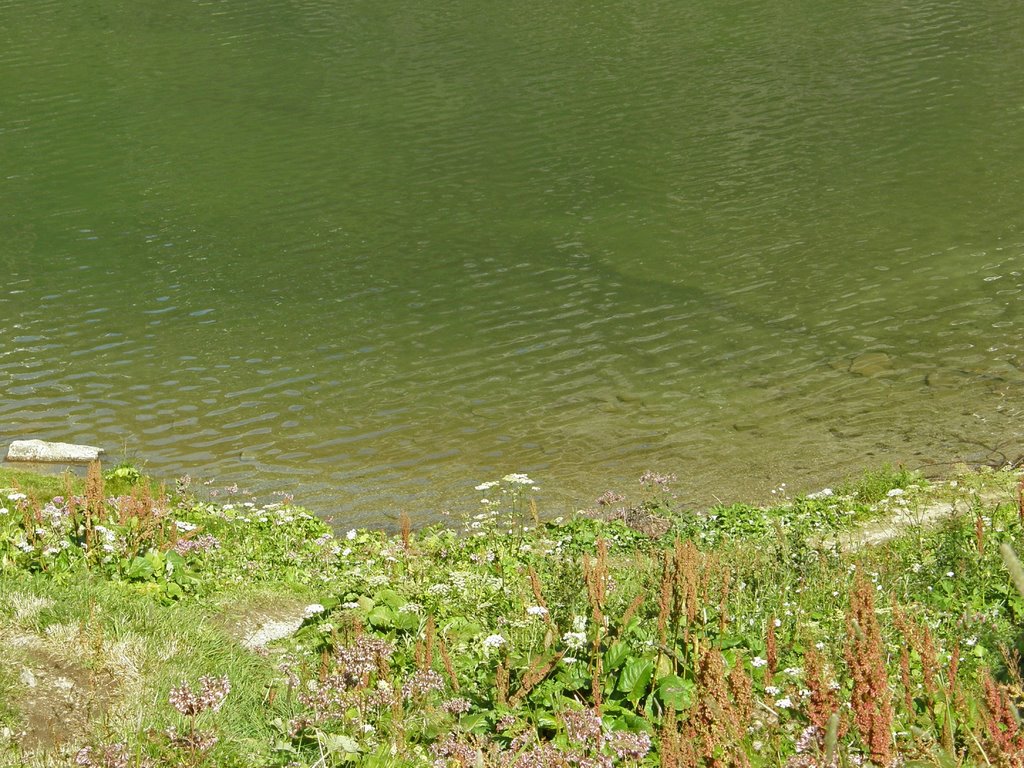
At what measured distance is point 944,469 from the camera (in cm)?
1393

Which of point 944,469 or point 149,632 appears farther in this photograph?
point 944,469

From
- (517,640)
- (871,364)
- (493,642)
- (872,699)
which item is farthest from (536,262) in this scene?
(872,699)

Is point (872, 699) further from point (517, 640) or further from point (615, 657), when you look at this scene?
point (517, 640)

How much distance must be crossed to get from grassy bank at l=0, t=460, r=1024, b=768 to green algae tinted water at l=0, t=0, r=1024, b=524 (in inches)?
127

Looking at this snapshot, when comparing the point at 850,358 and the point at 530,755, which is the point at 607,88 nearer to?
the point at 850,358

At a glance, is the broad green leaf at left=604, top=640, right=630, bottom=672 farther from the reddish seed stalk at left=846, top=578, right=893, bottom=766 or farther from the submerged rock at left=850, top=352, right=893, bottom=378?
the submerged rock at left=850, top=352, right=893, bottom=378

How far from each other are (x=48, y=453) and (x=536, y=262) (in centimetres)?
1039

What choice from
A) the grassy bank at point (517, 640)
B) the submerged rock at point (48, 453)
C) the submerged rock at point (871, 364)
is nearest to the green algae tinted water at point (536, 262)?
the submerged rock at point (871, 364)

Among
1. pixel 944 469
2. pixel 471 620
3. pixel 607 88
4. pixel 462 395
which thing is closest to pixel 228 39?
pixel 607 88

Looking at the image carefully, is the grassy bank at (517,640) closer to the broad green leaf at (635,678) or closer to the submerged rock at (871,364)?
the broad green leaf at (635,678)

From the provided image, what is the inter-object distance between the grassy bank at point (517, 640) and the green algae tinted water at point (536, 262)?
323cm

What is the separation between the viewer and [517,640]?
743 cm

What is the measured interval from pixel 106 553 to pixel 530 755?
5.06 metres

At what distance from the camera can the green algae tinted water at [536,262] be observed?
15.9 m
